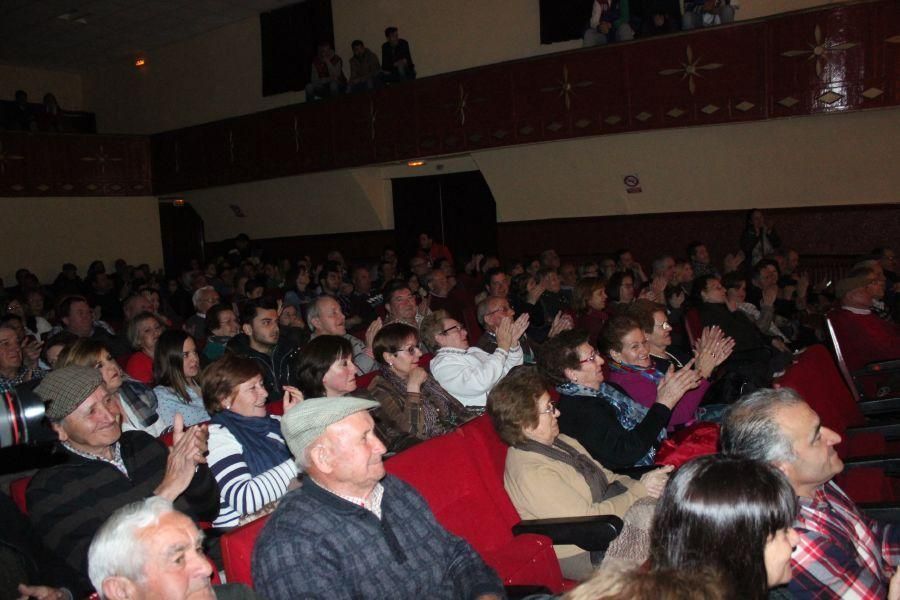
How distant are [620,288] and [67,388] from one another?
4.53m

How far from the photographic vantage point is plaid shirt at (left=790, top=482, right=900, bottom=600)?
6.49 ft

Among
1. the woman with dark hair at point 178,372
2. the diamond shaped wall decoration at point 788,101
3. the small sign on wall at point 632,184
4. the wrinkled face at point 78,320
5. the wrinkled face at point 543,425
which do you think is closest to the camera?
the wrinkled face at point 543,425

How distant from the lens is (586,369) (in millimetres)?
3256

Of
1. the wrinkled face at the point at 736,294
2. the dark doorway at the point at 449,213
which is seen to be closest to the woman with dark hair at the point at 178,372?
the wrinkled face at the point at 736,294

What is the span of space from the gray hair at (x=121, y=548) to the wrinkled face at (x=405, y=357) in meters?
1.93

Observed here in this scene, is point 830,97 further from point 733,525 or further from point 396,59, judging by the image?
point 733,525

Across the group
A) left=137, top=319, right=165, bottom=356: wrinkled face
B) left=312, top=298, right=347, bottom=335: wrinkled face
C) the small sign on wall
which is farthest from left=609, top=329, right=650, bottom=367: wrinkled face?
the small sign on wall

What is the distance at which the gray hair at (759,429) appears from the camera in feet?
7.16

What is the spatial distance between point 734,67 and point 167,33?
9558 mm

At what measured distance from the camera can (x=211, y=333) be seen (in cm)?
503

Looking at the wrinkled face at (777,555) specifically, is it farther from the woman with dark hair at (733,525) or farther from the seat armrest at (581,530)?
the seat armrest at (581,530)

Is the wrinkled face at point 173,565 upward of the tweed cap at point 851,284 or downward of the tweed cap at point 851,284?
downward

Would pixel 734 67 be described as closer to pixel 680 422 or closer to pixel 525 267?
pixel 525 267

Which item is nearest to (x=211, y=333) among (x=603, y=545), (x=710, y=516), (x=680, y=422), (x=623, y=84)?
(x=680, y=422)
